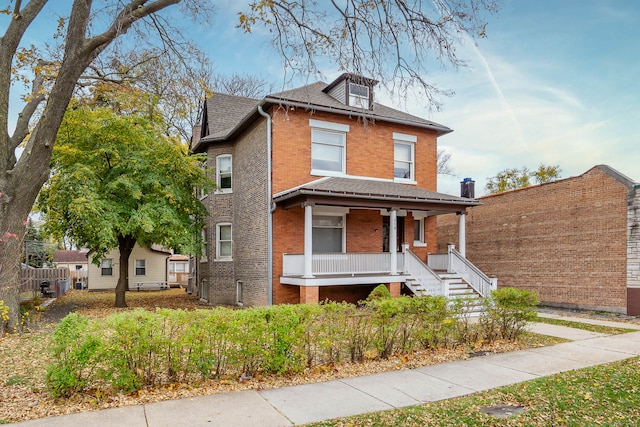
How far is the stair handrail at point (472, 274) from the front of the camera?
1548cm

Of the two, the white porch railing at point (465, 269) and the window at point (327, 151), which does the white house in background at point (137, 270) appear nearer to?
the window at point (327, 151)

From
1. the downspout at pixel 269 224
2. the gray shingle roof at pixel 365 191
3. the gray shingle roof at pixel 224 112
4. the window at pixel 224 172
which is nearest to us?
the gray shingle roof at pixel 365 191

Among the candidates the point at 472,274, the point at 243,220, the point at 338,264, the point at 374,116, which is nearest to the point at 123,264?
the point at 243,220

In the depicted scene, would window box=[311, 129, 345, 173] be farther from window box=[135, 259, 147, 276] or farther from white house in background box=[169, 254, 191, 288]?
white house in background box=[169, 254, 191, 288]

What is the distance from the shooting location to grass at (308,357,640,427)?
5008mm

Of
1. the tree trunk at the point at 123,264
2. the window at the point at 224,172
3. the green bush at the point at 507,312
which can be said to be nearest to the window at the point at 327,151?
the window at the point at 224,172

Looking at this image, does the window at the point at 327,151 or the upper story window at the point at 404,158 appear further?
the upper story window at the point at 404,158

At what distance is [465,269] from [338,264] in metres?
5.27

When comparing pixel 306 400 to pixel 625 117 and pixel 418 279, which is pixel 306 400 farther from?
pixel 625 117

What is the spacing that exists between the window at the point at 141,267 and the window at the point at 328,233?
20043 mm

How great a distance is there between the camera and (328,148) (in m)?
16.5

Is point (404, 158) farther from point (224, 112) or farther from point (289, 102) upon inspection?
point (224, 112)

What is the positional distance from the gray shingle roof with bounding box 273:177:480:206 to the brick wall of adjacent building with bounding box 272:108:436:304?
662 millimetres

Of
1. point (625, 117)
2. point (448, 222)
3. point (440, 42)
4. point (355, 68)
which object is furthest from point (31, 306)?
point (625, 117)
